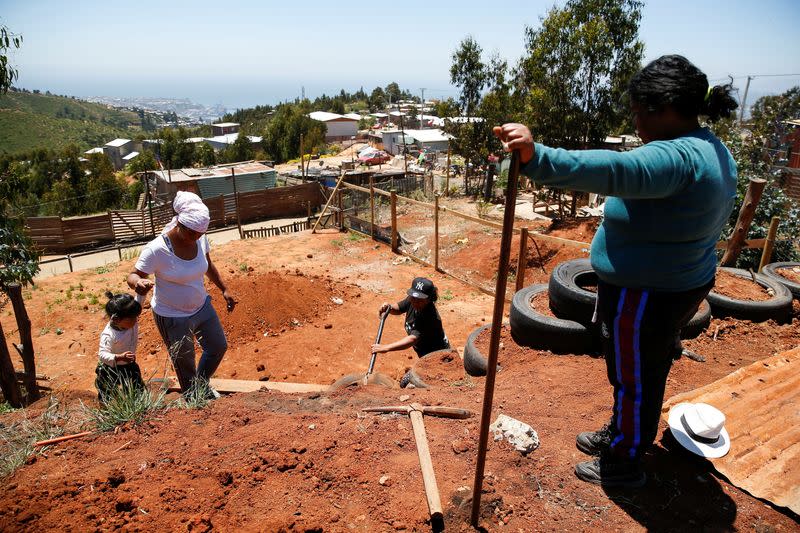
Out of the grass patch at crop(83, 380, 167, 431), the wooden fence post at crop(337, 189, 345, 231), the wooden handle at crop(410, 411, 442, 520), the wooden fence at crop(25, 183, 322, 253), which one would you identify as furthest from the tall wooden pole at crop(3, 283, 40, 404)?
the wooden fence at crop(25, 183, 322, 253)

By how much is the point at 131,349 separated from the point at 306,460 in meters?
2.23

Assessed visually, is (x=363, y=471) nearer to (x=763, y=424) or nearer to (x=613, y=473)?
(x=613, y=473)

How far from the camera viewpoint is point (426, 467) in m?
2.35

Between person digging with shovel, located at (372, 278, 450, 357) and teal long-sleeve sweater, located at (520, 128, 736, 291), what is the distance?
8.17 ft

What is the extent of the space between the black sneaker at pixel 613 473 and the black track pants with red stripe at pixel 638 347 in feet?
0.22

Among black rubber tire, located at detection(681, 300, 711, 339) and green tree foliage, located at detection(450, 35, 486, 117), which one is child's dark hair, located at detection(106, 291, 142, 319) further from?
green tree foliage, located at detection(450, 35, 486, 117)

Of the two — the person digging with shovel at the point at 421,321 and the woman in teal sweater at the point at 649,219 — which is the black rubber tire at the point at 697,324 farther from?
the woman in teal sweater at the point at 649,219

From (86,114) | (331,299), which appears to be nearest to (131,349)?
(331,299)

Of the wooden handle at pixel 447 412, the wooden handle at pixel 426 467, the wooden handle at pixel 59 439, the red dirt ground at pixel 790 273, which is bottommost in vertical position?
the red dirt ground at pixel 790 273

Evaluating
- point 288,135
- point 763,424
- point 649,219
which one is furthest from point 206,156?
point 649,219

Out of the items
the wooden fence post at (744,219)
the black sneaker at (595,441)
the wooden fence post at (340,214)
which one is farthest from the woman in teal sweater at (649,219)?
the wooden fence post at (340,214)

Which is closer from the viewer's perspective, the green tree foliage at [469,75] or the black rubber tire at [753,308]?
the black rubber tire at [753,308]

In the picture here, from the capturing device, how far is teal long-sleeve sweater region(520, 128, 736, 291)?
1517 millimetres

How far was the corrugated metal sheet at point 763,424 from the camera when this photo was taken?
2.33 meters
